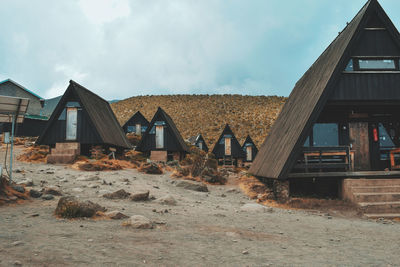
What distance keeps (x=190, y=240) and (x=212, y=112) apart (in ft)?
262

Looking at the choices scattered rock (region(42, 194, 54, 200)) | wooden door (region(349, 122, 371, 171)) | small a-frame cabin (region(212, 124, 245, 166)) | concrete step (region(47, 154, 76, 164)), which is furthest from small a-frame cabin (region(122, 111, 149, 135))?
scattered rock (region(42, 194, 54, 200))

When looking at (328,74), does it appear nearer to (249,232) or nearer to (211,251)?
(249,232)

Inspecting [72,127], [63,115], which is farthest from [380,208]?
[63,115]

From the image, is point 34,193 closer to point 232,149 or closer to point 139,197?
point 139,197

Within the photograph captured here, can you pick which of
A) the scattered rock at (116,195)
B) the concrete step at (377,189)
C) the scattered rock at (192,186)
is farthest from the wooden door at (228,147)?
the scattered rock at (116,195)

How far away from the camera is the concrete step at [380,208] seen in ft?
36.0

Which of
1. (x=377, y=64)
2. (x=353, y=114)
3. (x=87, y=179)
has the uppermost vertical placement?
(x=377, y=64)

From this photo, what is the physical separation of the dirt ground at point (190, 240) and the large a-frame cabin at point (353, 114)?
3523 mm

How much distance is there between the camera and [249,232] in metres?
7.05

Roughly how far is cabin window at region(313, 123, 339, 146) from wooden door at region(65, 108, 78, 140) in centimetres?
1648

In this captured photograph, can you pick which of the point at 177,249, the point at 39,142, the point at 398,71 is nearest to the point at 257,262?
the point at 177,249

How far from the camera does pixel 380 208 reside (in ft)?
36.1

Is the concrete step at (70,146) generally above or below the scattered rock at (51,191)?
above

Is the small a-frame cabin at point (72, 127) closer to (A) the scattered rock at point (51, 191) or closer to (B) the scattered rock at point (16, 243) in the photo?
(A) the scattered rock at point (51, 191)
